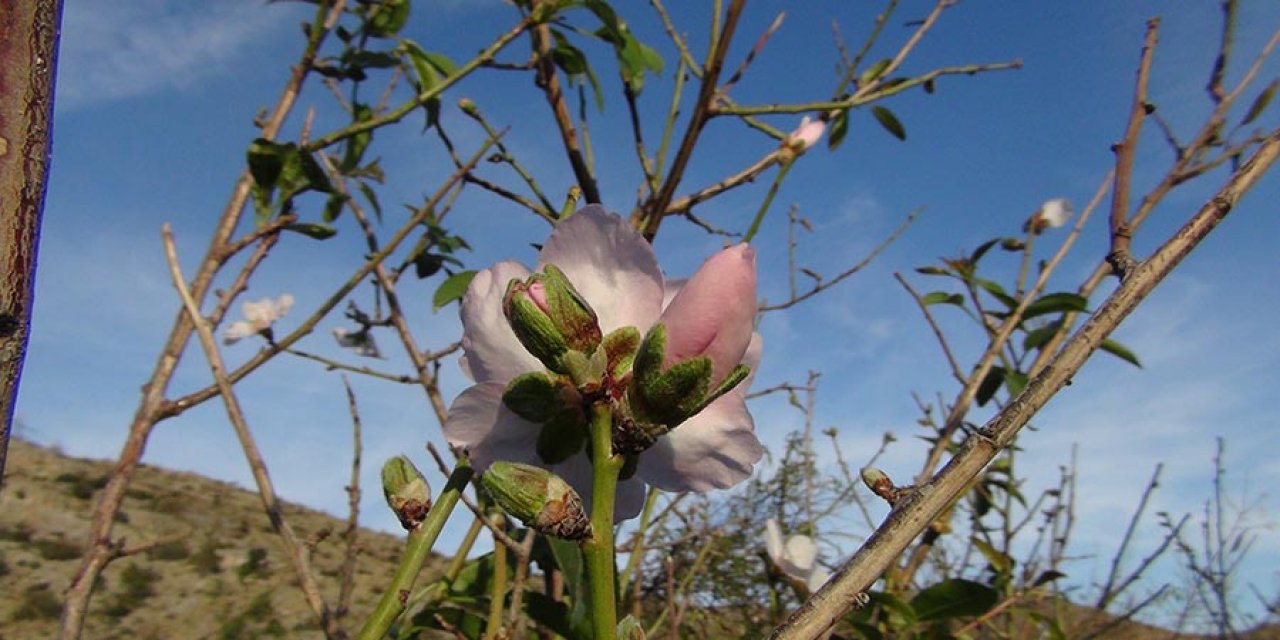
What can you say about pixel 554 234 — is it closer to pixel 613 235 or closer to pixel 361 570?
pixel 613 235

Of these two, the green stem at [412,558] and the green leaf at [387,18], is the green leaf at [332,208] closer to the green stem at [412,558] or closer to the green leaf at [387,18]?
the green leaf at [387,18]

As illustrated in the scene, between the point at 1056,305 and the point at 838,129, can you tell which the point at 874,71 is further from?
the point at 1056,305

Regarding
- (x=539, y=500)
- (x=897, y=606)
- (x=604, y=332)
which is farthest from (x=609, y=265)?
(x=897, y=606)

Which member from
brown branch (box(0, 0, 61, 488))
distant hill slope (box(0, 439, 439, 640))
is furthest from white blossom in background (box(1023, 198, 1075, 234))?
distant hill slope (box(0, 439, 439, 640))

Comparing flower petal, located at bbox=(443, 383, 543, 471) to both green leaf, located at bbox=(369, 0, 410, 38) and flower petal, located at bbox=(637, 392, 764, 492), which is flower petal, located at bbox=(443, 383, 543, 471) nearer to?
flower petal, located at bbox=(637, 392, 764, 492)

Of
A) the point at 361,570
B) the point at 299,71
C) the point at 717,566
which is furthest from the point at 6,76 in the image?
the point at 361,570
